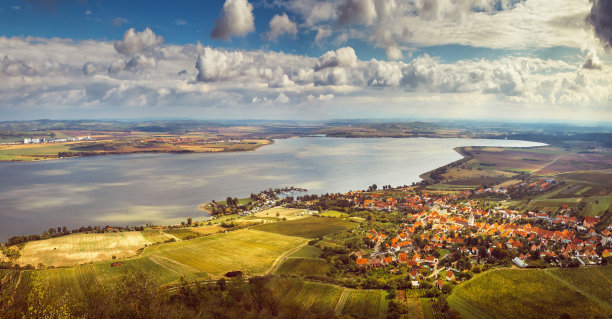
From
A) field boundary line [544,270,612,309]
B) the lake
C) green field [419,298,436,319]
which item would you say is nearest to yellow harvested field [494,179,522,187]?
the lake

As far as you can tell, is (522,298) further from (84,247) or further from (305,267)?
(84,247)

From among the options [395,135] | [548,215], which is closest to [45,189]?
[548,215]

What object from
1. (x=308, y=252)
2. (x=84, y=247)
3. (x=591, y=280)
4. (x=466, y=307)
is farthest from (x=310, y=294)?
(x=84, y=247)

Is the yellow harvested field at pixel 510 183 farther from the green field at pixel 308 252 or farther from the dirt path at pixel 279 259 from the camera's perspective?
the green field at pixel 308 252

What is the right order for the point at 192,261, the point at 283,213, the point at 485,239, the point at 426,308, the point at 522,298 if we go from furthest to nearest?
1. the point at 283,213
2. the point at 485,239
3. the point at 192,261
4. the point at 522,298
5. the point at 426,308

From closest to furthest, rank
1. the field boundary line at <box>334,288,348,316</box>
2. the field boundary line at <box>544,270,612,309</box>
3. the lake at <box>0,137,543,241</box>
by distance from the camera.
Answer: the field boundary line at <box>334,288,348,316</box> → the field boundary line at <box>544,270,612,309</box> → the lake at <box>0,137,543,241</box>

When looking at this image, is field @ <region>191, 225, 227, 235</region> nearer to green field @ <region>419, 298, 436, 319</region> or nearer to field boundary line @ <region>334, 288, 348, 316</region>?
field boundary line @ <region>334, 288, 348, 316</region>

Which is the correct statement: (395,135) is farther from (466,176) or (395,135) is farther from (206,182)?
(206,182)
